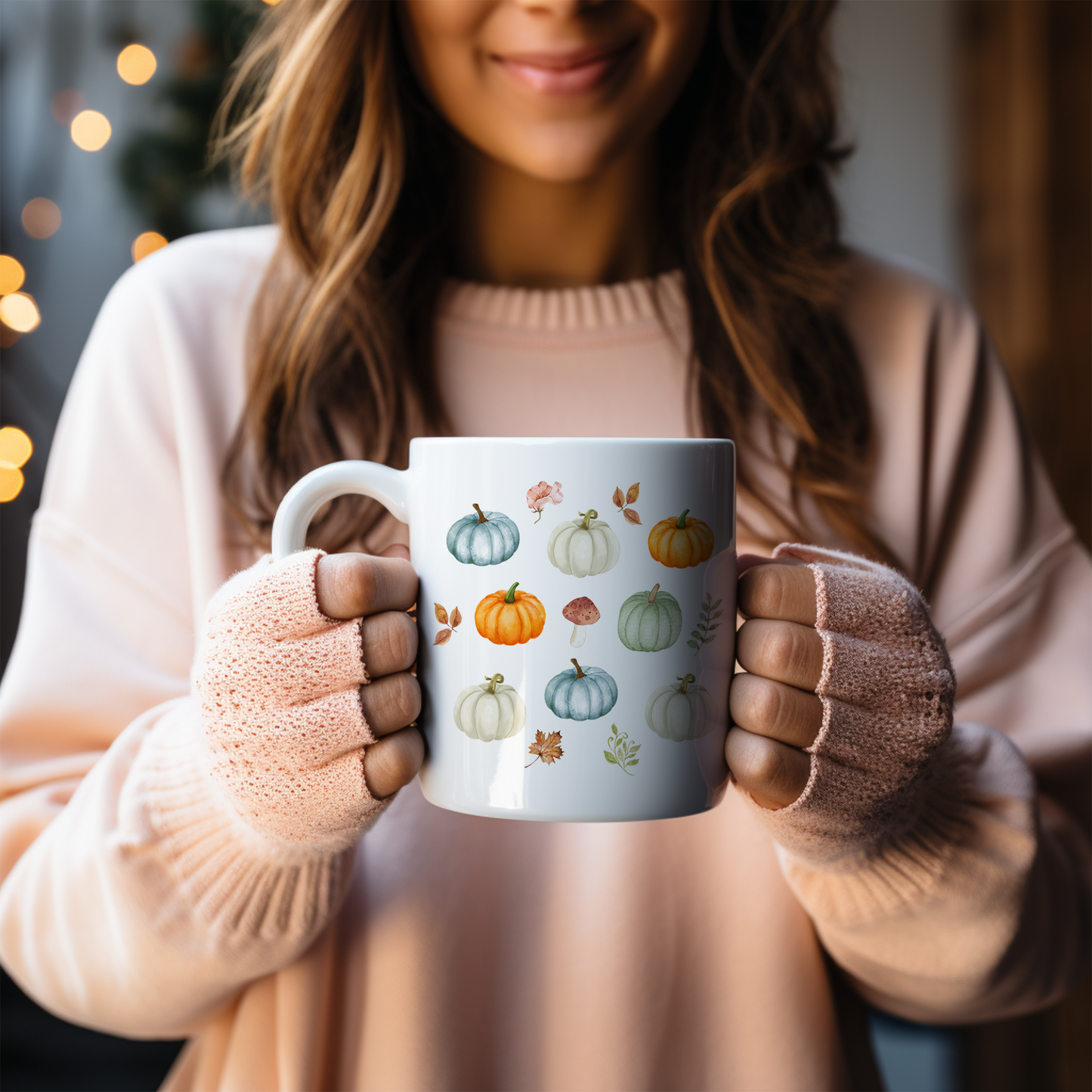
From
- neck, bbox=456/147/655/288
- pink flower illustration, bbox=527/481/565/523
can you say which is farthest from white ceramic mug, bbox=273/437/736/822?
neck, bbox=456/147/655/288

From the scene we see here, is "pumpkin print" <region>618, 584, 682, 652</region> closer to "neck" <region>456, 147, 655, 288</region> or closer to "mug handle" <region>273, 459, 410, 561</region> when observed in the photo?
"mug handle" <region>273, 459, 410, 561</region>

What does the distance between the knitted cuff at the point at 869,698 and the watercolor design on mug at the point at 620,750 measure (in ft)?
0.36

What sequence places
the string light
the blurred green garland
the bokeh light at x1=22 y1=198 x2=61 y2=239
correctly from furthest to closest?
the bokeh light at x1=22 y1=198 x2=61 y2=239
the string light
the blurred green garland

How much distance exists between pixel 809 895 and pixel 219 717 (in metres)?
0.43

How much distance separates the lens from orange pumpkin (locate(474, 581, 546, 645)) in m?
0.51

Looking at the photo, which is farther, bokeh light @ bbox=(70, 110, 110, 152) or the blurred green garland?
bokeh light @ bbox=(70, 110, 110, 152)

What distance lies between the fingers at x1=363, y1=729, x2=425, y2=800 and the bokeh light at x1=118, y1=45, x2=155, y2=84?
210cm

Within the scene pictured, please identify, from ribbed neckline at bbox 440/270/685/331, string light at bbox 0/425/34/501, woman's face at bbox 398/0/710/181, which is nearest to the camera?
woman's face at bbox 398/0/710/181

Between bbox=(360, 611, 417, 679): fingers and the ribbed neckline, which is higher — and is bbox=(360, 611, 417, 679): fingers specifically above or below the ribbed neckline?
below

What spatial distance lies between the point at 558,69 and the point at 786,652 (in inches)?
19.3

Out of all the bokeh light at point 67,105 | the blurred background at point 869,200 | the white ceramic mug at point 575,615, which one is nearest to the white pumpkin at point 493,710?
the white ceramic mug at point 575,615

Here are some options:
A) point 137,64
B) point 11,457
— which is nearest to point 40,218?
point 137,64

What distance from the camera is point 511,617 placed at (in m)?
0.51

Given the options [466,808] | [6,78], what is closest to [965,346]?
[466,808]
